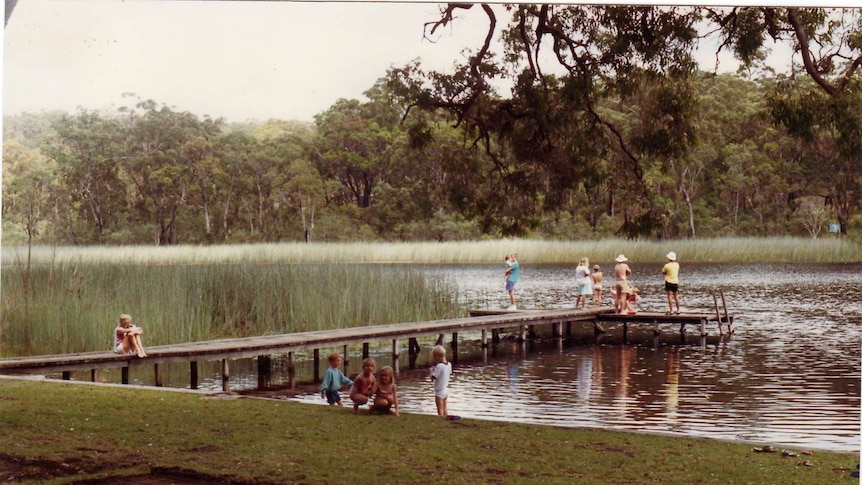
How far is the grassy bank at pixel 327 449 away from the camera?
21.8 ft

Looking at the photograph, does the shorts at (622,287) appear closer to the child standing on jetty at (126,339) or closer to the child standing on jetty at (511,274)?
the child standing on jetty at (511,274)

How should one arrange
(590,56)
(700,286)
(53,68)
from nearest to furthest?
(590,56), (53,68), (700,286)

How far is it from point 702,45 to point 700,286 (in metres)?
9.93

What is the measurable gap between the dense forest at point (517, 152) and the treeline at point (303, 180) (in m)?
0.03

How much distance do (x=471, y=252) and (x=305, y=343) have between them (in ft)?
21.8

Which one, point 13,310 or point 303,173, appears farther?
point 303,173

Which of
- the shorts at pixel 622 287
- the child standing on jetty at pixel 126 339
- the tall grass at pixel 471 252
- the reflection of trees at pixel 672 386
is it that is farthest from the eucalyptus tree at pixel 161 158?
the reflection of trees at pixel 672 386

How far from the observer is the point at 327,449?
23.4 ft

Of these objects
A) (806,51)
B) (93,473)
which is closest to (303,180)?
(806,51)

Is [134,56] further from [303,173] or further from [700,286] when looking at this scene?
[700,286]

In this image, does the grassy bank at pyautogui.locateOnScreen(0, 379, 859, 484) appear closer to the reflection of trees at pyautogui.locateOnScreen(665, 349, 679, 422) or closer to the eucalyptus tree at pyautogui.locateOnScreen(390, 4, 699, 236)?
the reflection of trees at pyautogui.locateOnScreen(665, 349, 679, 422)

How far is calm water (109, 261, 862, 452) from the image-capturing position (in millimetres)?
9281

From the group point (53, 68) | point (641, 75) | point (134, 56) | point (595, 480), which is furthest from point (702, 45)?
point (134, 56)

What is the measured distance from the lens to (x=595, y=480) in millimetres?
6570
